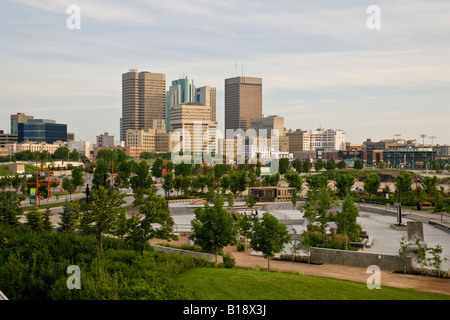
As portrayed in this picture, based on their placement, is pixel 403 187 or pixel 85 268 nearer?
pixel 85 268

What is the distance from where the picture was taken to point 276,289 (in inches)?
679

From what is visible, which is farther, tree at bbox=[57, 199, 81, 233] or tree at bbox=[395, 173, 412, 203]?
tree at bbox=[395, 173, 412, 203]

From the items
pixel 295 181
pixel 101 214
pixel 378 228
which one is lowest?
pixel 378 228

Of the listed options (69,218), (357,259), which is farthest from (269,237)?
(69,218)

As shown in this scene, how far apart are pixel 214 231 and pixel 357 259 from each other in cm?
935

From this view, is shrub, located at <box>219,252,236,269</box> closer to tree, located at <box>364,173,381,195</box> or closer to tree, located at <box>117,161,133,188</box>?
tree, located at <box>364,173,381,195</box>

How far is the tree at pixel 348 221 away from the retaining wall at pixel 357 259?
3826 millimetres

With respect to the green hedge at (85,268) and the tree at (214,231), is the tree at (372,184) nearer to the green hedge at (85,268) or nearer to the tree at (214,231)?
the tree at (214,231)

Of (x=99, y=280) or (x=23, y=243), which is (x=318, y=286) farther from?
(x=23, y=243)

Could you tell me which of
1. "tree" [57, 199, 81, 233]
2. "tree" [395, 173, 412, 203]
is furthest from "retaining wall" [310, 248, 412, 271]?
"tree" [395, 173, 412, 203]

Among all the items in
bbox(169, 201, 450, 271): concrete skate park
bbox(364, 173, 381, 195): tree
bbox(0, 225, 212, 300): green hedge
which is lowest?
bbox(169, 201, 450, 271): concrete skate park

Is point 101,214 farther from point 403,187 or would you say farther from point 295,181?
point 295,181

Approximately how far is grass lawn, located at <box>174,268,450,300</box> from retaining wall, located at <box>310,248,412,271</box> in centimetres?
532

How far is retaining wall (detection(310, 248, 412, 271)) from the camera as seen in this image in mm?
24922
